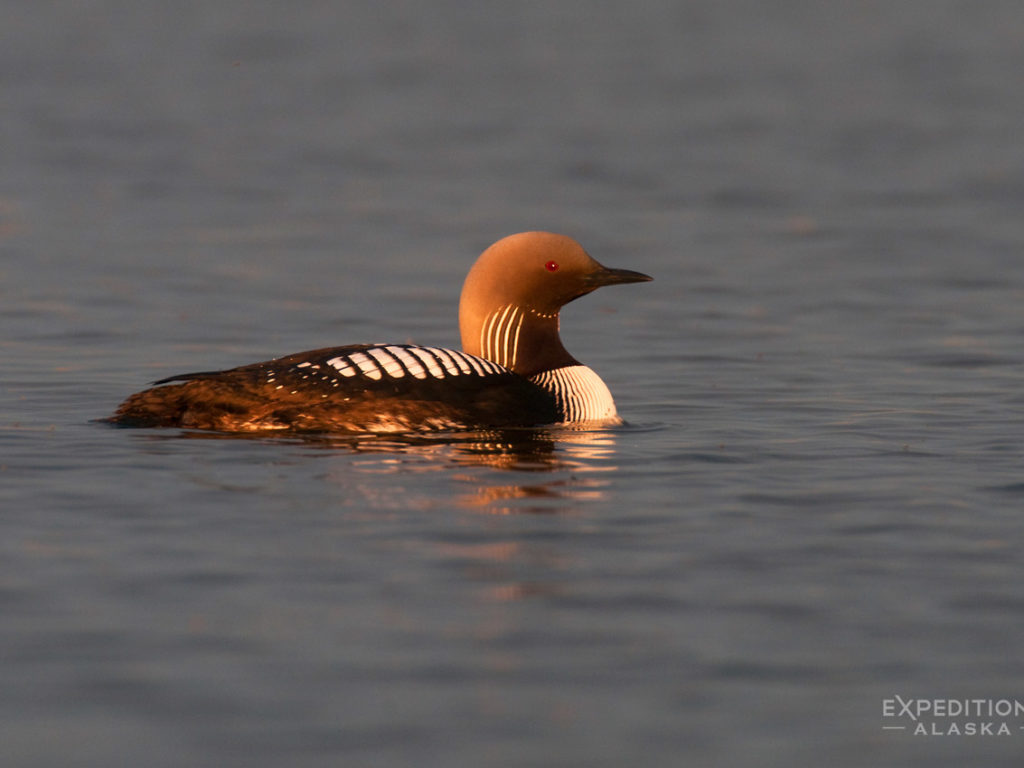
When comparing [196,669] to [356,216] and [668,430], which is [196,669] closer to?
[668,430]

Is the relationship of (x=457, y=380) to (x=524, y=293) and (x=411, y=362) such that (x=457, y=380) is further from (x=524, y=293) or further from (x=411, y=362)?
(x=524, y=293)

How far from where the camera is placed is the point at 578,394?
8055 mm

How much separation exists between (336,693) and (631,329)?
22.6 feet

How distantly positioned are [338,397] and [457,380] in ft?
1.70

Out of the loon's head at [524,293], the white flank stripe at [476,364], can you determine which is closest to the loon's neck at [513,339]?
the loon's head at [524,293]

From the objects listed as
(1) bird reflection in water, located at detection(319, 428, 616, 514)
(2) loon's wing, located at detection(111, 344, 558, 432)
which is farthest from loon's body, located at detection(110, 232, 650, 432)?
(1) bird reflection in water, located at detection(319, 428, 616, 514)

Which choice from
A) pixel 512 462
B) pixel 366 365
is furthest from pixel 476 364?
pixel 512 462

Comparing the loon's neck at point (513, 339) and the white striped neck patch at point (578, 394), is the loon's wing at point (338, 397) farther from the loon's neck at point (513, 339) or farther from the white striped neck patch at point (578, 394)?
the loon's neck at point (513, 339)

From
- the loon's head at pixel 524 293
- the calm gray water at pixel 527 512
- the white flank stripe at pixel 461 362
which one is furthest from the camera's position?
the loon's head at pixel 524 293

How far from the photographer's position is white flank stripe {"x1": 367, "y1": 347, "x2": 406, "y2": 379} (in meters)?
7.61

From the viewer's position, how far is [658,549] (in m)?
5.73

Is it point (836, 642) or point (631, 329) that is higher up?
point (631, 329)

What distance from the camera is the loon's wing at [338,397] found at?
24.5 ft

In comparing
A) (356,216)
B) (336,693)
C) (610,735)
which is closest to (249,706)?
(336,693)
